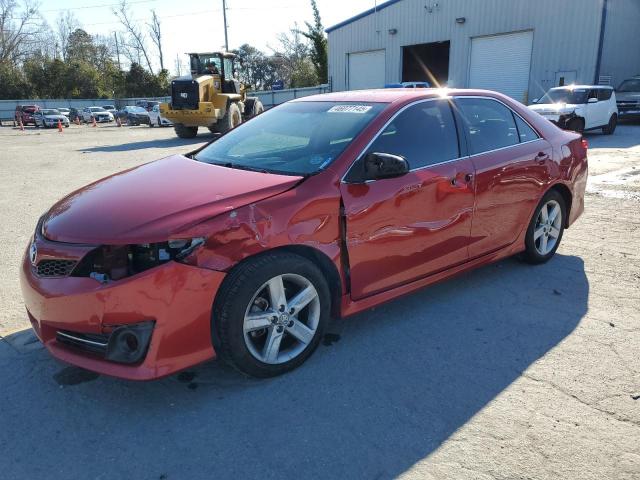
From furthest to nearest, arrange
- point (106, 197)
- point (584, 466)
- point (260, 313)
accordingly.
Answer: point (106, 197)
point (260, 313)
point (584, 466)

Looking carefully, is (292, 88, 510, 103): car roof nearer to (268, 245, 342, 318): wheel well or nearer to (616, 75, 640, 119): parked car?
(268, 245, 342, 318): wheel well


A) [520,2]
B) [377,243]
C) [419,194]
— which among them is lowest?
[377,243]

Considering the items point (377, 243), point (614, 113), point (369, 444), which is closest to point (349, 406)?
point (369, 444)

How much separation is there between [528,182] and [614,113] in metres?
15.4

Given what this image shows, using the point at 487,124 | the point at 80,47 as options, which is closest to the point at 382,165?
the point at 487,124

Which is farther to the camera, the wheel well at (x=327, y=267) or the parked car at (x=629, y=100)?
the parked car at (x=629, y=100)

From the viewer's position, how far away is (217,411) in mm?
2719

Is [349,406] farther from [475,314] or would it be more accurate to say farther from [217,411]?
[475,314]

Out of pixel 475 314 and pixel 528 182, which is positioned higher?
pixel 528 182

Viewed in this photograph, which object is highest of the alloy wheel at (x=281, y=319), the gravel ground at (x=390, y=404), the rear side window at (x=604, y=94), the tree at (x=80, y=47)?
the tree at (x=80, y=47)

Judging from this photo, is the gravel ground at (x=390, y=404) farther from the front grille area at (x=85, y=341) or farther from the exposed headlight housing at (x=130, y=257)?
the exposed headlight housing at (x=130, y=257)

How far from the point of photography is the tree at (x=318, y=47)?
139 ft

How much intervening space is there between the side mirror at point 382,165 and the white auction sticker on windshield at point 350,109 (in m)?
0.60

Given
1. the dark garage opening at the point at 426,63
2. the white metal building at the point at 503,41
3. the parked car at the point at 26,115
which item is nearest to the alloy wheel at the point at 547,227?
the white metal building at the point at 503,41
